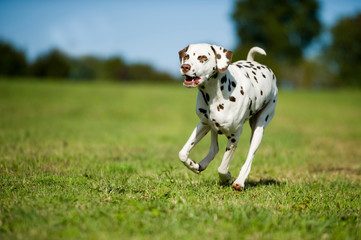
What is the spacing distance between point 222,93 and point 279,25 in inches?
2007

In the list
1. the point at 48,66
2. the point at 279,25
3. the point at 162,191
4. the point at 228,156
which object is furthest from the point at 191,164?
the point at 48,66

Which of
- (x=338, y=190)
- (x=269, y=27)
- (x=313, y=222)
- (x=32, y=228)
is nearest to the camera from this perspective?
(x=32, y=228)

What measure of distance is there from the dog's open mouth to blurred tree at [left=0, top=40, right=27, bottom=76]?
6506 cm

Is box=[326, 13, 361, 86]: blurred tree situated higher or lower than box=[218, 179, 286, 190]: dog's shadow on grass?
higher

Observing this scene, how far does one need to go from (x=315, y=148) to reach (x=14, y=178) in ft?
28.7

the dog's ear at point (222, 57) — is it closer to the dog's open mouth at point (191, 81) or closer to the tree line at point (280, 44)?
the dog's open mouth at point (191, 81)

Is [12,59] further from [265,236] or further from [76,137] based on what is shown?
[265,236]

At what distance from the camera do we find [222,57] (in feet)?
16.2

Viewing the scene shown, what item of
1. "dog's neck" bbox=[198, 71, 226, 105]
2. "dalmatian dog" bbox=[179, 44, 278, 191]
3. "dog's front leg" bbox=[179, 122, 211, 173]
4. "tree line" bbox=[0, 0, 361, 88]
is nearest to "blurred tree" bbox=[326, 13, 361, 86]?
"tree line" bbox=[0, 0, 361, 88]

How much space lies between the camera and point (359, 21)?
66.1 meters

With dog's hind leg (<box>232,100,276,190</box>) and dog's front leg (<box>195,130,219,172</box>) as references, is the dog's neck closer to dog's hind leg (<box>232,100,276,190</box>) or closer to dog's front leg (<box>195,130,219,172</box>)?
dog's front leg (<box>195,130,219,172</box>)

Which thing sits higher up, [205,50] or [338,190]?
[205,50]

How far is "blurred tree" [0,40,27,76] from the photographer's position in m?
62.2

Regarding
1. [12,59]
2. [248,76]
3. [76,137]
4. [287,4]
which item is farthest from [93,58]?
[248,76]
